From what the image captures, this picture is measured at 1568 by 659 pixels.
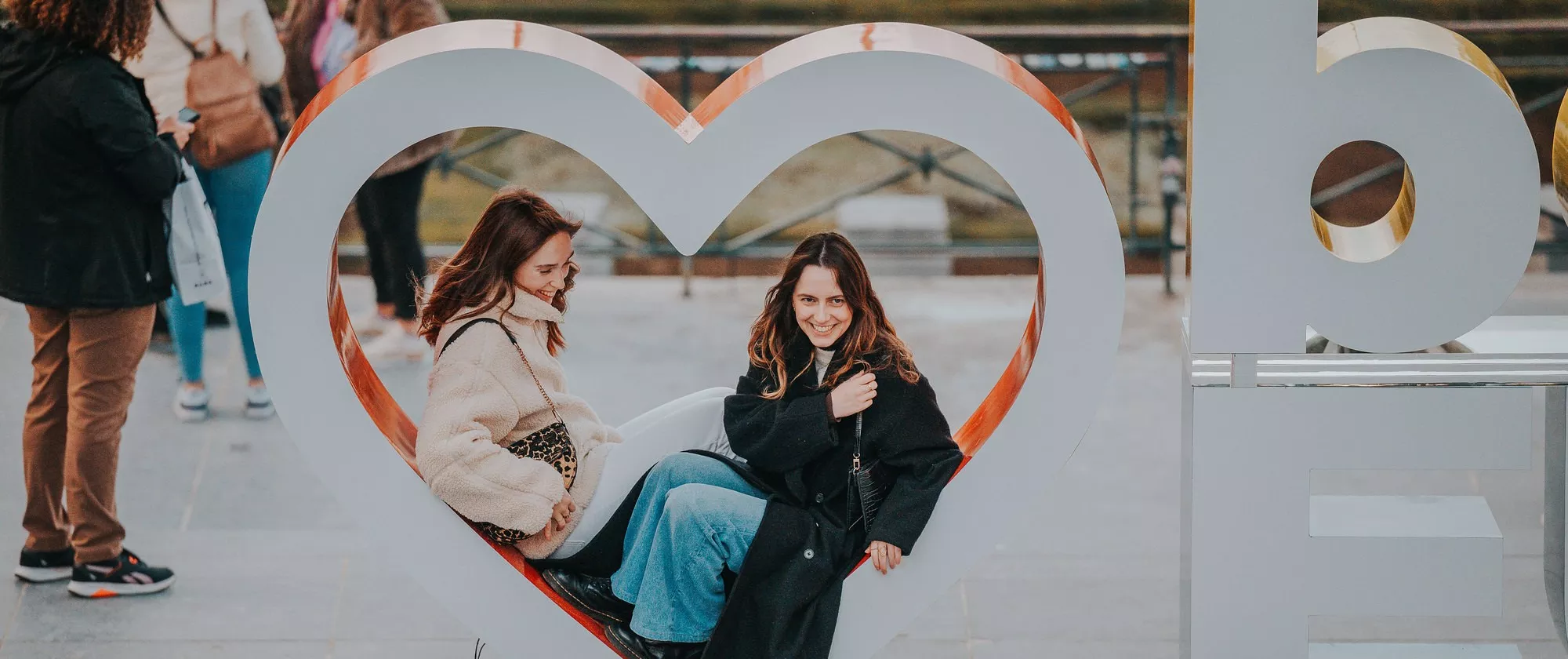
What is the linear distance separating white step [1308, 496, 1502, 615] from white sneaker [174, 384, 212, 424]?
3.95m

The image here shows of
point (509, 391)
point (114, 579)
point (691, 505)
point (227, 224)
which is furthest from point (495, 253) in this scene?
point (227, 224)

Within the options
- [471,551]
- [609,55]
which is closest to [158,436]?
[471,551]

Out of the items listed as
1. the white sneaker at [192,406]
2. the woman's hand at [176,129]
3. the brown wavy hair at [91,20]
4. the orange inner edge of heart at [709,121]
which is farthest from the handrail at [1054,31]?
the orange inner edge of heart at [709,121]

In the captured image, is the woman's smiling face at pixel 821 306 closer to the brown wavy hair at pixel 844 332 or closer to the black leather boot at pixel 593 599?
the brown wavy hair at pixel 844 332

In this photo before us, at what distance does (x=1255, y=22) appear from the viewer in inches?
128

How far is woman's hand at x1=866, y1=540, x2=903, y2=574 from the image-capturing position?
337cm

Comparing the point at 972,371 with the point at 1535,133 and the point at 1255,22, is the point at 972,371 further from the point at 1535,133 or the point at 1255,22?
the point at 1535,133

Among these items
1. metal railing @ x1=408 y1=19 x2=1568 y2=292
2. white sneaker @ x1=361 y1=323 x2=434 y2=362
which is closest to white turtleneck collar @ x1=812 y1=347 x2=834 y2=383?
white sneaker @ x1=361 y1=323 x2=434 y2=362

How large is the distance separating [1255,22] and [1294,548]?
1094mm

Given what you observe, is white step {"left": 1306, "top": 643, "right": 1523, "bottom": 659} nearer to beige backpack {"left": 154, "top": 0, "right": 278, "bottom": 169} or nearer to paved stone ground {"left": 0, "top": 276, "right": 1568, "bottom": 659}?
paved stone ground {"left": 0, "top": 276, "right": 1568, "bottom": 659}

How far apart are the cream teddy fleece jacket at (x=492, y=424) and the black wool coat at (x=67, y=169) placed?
1.25 metres

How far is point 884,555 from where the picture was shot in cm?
337

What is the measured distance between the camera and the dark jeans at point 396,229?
637 cm

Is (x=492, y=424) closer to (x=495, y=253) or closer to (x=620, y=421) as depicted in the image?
(x=495, y=253)
